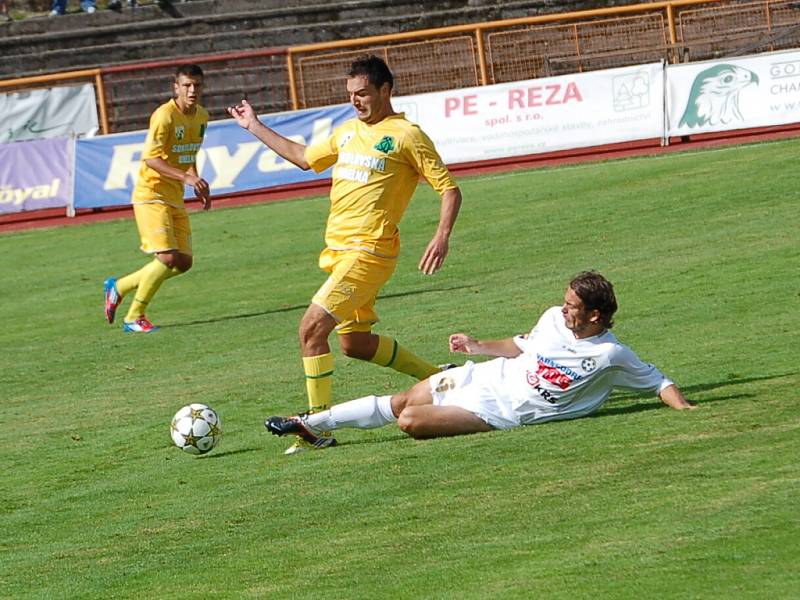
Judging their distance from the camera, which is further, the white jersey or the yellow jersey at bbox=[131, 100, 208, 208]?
the yellow jersey at bbox=[131, 100, 208, 208]

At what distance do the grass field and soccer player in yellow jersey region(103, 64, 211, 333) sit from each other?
53 cm

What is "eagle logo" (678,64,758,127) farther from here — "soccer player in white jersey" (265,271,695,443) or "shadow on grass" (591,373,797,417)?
"soccer player in white jersey" (265,271,695,443)

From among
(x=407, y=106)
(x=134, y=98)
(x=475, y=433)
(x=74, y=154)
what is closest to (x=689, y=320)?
(x=475, y=433)

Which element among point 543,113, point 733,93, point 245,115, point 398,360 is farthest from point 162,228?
point 733,93

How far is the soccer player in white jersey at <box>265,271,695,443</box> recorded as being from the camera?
829cm

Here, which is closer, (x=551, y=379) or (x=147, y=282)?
(x=551, y=379)

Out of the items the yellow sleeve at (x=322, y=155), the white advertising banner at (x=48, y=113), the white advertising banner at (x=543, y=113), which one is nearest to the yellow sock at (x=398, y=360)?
the yellow sleeve at (x=322, y=155)

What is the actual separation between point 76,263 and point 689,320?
11173 mm

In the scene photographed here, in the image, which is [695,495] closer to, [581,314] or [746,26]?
[581,314]

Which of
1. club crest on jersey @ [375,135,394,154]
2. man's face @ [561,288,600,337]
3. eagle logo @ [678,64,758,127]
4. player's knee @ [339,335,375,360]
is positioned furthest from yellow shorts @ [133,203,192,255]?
eagle logo @ [678,64,758,127]

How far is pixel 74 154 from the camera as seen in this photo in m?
25.1

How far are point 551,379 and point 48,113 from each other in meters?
21.1

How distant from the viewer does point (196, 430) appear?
9180 millimetres

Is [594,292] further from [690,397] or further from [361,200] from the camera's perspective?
[361,200]
